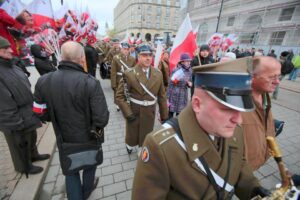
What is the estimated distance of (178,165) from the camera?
1.11 metres

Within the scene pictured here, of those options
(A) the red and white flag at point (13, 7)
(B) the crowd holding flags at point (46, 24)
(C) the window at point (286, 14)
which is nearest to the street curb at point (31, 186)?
(B) the crowd holding flags at point (46, 24)

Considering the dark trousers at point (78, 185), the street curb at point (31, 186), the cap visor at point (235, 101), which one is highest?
the cap visor at point (235, 101)

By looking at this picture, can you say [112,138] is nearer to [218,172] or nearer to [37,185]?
[37,185]

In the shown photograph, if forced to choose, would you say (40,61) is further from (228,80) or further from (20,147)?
(228,80)

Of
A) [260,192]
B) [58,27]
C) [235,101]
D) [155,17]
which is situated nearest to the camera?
[235,101]

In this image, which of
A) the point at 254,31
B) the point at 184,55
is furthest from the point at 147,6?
the point at 184,55

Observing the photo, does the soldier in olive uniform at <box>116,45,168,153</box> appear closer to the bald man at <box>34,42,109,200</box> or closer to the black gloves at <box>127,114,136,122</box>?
the black gloves at <box>127,114,136,122</box>

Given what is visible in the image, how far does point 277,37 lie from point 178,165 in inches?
936

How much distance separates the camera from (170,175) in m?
1.13

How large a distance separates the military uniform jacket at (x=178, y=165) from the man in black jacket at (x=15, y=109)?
207 cm

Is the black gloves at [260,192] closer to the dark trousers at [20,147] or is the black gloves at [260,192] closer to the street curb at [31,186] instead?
the street curb at [31,186]

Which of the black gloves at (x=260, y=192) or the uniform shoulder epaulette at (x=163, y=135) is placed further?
the black gloves at (x=260, y=192)

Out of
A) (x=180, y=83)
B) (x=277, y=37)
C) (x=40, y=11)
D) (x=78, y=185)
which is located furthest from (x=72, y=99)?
(x=277, y=37)

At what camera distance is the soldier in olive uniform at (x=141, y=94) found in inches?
117
